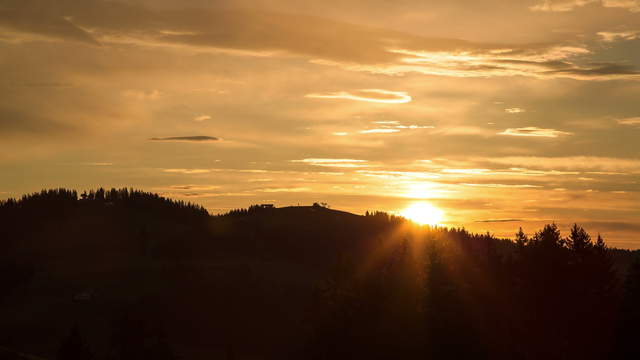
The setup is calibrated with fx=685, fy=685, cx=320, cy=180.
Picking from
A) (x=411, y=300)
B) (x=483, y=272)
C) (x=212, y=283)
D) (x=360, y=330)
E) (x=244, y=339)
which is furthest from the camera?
(x=212, y=283)

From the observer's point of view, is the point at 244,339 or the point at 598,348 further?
the point at 244,339

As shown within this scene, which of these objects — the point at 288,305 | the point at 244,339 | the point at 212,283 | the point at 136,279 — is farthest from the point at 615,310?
the point at 136,279

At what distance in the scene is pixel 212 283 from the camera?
17888cm

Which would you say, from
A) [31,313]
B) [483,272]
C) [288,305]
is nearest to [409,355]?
[483,272]

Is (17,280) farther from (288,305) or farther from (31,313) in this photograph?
(288,305)

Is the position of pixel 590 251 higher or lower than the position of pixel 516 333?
higher

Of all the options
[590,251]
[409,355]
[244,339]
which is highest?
[590,251]

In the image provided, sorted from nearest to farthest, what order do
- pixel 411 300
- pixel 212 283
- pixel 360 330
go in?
pixel 360 330
pixel 411 300
pixel 212 283

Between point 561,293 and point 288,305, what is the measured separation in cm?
11724

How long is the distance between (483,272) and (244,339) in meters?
62.5

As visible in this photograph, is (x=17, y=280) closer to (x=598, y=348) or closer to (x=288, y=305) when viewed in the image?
(x=288, y=305)

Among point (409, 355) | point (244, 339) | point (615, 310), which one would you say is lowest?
point (244, 339)

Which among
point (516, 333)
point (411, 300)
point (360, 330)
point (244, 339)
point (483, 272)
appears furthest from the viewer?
point (244, 339)

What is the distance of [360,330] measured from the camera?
65.6 metres
